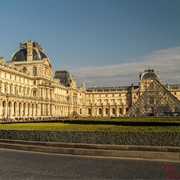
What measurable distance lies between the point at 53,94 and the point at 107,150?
245 feet

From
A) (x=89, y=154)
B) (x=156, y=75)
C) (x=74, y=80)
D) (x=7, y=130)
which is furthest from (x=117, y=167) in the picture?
(x=156, y=75)

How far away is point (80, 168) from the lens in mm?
11516

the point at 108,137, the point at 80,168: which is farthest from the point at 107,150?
the point at 80,168

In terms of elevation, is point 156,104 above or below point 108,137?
above

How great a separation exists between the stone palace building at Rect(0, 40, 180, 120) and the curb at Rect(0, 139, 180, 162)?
40410 mm

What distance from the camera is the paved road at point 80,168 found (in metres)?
10.2

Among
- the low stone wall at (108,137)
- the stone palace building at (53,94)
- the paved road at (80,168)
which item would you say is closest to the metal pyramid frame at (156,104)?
the stone palace building at (53,94)

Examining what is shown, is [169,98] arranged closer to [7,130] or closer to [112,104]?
[7,130]

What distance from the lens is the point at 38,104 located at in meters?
76.9

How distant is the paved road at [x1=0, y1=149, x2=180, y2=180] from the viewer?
33.3 ft

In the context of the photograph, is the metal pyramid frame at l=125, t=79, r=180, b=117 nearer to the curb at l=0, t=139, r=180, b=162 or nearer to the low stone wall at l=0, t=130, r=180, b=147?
the low stone wall at l=0, t=130, r=180, b=147

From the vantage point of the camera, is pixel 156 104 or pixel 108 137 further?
pixel 156 104

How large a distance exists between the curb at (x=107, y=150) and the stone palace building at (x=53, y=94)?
40.4m

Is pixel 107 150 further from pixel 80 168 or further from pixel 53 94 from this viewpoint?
pixel 53 94
